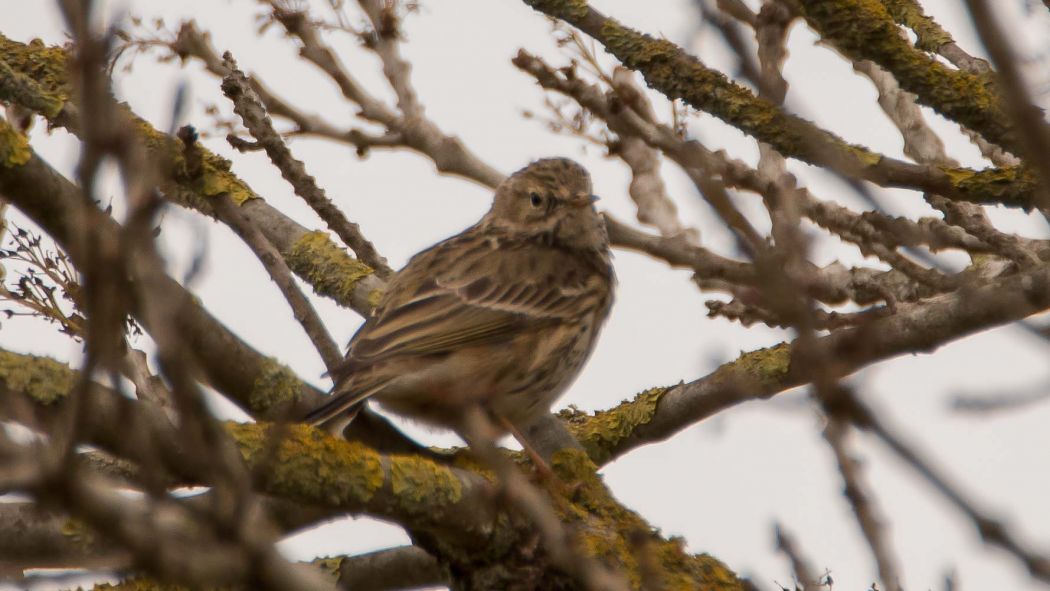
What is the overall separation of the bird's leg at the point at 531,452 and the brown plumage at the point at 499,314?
39 mm

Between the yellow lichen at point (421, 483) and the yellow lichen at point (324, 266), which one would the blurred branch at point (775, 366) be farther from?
the yellow lichen at point (324, 266)

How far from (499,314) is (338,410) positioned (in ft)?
7.99

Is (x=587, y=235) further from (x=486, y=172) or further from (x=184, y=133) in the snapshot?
(x=184, y=133)

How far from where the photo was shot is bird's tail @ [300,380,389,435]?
17.1 ft

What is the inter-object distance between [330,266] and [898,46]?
11.1 ft

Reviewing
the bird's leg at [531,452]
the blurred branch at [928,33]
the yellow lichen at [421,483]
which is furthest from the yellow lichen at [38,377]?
the blurred branch at [928,33]

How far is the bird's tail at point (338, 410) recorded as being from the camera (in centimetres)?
520

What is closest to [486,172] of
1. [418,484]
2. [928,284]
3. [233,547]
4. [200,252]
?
[928,284]

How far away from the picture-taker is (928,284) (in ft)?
17.7

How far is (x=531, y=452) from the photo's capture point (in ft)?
21.1

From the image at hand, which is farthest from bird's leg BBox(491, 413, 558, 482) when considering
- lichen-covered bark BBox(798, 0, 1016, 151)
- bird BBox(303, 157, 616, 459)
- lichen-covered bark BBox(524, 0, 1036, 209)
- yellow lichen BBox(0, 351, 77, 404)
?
yellow lichen BBox(0, 351, 77, 404)

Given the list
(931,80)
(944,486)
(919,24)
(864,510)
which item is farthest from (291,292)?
(944,486)

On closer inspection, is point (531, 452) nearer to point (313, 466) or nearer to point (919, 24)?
point (313, 466)

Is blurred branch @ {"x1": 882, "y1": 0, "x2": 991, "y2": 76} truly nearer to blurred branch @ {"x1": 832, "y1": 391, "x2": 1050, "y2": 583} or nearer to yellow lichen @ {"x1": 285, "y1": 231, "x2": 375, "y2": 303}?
yellow lichen @ {"x1": 285, "y1": 231, "x2": 375, "y2": 303}
